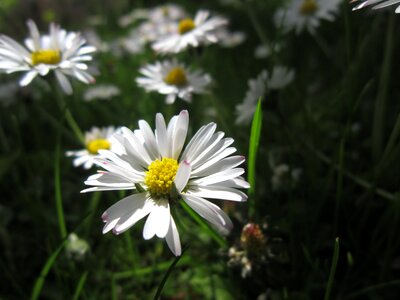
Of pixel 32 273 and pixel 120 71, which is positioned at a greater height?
pixel 120 71

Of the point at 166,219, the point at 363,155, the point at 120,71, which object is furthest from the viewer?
the point at 120,71

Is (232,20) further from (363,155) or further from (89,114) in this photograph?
(363,155)

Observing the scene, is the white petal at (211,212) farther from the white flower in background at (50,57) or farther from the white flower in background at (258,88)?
the white flower in background at (258,88)

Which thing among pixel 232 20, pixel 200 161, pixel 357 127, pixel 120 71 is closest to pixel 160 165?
pixel 200 161

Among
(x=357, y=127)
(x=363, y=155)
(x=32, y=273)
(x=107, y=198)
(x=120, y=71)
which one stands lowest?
(x=363, y=155)

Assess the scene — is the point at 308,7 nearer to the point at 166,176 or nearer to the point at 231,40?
the point at 231,40

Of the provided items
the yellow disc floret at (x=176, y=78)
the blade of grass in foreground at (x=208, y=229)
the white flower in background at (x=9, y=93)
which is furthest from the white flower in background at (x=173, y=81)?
the white flower in background at (x=9, y=93)

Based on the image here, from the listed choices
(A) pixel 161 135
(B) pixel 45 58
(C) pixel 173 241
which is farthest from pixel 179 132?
(B) pixel 45 58

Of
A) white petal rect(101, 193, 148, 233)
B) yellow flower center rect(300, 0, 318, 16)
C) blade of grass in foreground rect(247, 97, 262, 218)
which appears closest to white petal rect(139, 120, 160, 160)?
white petal rect(101, 193, 148, 233)
